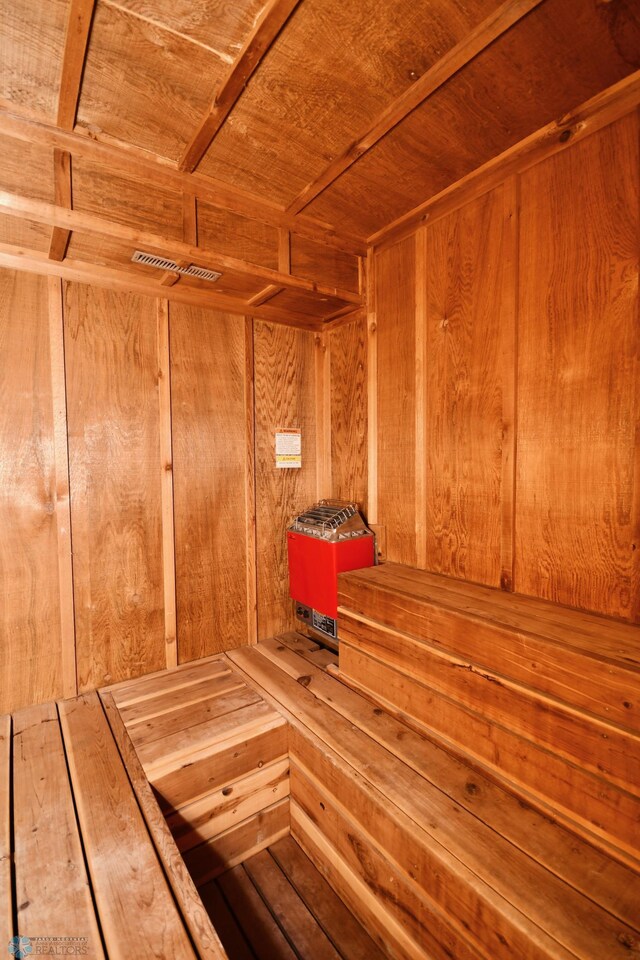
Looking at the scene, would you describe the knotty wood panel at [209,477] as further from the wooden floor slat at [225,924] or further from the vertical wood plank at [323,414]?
the wooden floor slat at [225,924]

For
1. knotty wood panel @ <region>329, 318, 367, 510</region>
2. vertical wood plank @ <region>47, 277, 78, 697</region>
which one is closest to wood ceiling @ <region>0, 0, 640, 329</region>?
vertical wood plank @ <region>47, 277, 78, 697</region>

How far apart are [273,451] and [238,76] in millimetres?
1749

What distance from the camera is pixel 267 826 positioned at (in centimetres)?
184

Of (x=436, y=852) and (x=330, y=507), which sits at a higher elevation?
(x=330, y=507)

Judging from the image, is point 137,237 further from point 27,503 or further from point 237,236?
point 27,503

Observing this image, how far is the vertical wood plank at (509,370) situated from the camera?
1.71m

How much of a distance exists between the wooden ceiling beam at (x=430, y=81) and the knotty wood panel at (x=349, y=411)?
0.86 m

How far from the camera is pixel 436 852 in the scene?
1172 mm

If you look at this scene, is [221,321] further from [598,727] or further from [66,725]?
[598,727]

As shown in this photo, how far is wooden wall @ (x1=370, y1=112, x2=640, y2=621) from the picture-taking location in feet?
4.73

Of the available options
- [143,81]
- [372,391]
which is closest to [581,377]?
[372,391]

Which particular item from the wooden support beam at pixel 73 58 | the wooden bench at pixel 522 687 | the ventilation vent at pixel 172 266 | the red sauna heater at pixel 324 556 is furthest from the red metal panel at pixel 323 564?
the wooden support beam at pixel 73 58

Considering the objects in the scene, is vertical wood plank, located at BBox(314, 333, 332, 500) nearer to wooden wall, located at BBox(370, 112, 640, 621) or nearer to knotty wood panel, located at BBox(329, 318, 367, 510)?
knotty wood panel, located at BBox(329, 318, 367, 510)

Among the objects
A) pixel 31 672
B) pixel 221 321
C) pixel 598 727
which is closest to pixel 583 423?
pixel 598 727
